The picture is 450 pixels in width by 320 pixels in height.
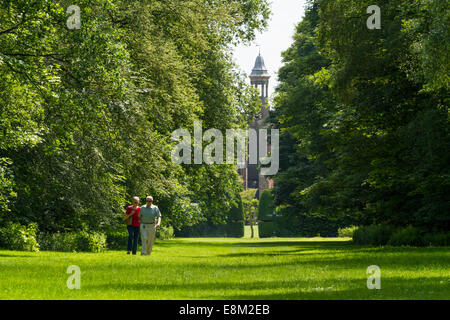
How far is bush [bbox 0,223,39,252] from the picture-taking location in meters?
24.8

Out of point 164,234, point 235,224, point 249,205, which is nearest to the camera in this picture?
point 164,234

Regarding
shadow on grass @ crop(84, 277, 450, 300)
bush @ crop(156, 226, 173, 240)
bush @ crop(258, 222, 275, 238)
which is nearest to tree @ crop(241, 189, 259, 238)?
bush @ crop(258, 222, 275, 238)

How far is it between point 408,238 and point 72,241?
12.4 metres

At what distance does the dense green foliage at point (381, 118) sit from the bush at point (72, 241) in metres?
10.3

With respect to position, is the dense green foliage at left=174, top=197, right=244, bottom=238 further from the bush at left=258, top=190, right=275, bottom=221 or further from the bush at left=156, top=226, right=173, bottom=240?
the bush at left=156, top=226, right=173, bottom=240

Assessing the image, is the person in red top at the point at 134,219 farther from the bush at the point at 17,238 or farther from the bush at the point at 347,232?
the bush at the point at 347,232

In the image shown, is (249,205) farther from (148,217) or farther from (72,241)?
(148,217)

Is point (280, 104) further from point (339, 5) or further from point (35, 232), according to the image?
point (35, 232)

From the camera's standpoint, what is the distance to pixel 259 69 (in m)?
146

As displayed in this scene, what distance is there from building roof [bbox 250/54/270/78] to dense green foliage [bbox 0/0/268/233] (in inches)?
4335

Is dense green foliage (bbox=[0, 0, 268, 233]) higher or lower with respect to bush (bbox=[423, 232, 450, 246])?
higher

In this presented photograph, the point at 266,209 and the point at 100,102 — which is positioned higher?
the point at 100,102

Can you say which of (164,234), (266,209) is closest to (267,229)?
(266,209)
